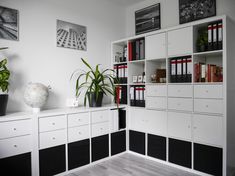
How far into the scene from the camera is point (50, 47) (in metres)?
2.66

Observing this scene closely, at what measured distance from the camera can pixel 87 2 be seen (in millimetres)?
3121

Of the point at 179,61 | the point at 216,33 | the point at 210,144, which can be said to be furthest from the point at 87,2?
the point at 210,144

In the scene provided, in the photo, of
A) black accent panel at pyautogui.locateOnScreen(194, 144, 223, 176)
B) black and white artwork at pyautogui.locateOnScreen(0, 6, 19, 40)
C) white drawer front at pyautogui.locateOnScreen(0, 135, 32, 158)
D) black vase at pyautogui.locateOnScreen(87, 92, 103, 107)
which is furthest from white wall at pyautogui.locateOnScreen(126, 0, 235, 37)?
white drawer front at pyautogui.locateOnScreen(0, 135, 32, 158)

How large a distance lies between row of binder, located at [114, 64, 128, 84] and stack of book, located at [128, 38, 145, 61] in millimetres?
205

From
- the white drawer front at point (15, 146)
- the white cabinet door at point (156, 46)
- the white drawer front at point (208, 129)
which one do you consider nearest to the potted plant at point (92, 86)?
the white cabinet door at point (156, 46)

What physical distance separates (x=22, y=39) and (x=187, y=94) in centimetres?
224

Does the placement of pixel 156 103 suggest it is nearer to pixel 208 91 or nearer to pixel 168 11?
pixel 208 91

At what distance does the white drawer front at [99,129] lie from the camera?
8.75ft

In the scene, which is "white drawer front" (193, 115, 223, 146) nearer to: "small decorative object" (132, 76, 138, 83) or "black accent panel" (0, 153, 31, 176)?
"small decorative object" (132, 76, 138, 83)

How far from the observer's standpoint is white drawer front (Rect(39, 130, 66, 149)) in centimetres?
217

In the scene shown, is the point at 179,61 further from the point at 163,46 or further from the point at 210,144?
the point at 210,144

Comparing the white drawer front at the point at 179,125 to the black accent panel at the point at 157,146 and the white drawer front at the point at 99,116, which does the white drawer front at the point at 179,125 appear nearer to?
the black accent panel at the point at 157,146

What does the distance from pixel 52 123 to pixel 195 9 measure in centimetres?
254

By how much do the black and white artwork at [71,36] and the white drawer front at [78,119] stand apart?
1071mm
